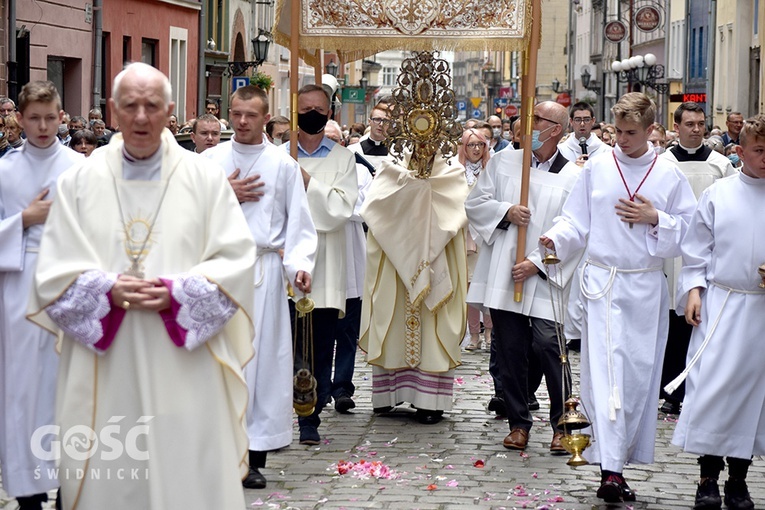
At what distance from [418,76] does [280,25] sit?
0.94 metres

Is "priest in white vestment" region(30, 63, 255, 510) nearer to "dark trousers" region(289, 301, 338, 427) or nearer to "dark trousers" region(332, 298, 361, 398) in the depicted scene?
"dark trousers" region(289, 301, 338, 427)

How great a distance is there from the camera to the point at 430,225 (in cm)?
944

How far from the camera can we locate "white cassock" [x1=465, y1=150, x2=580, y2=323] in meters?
8.59

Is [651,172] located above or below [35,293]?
above

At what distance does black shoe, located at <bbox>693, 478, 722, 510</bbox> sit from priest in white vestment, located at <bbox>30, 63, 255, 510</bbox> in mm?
2763

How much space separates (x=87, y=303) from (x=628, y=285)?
10.6ft

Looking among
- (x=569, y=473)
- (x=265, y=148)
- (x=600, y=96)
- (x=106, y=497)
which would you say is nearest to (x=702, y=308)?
(x=569, y=473)

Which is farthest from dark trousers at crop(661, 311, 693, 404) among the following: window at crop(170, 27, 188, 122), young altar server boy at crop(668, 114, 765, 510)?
window at crop(170, 27, 188, 122)

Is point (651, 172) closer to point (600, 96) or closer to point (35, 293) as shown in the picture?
point (35, 293)

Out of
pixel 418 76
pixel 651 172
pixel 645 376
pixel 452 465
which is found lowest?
pixel 452 465

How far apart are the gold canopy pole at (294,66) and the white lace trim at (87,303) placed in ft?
11.7

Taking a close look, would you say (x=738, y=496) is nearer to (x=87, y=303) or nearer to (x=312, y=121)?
(x=312, y=121)

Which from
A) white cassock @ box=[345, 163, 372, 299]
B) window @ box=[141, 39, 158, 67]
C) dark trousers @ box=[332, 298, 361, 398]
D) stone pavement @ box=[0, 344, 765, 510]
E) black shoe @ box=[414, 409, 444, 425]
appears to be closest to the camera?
stone pavement @ box=[0, 344, 765, 510]

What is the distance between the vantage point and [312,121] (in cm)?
890
